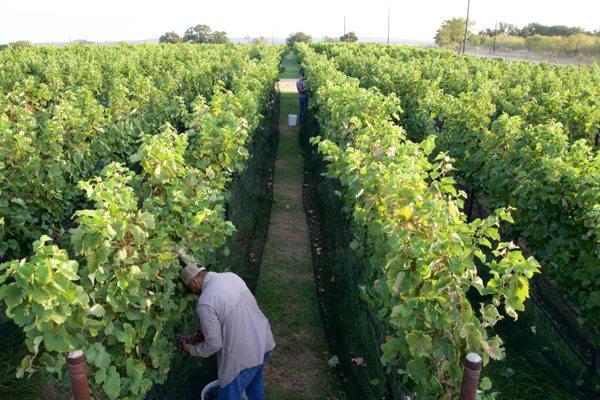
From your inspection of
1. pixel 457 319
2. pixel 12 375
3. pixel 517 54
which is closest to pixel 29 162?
pixel 12 375

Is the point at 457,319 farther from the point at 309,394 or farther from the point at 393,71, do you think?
the point at 393,71

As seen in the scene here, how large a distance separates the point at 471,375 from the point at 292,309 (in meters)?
3.94

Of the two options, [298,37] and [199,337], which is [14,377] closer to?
[199,337]

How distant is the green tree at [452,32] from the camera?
212 feet

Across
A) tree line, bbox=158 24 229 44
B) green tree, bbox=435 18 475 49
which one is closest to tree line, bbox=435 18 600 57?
green tree, bbox=435 18 475 49

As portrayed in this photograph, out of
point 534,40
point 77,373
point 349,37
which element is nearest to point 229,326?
point 77,373

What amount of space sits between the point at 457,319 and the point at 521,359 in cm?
290

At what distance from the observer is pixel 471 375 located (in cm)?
232

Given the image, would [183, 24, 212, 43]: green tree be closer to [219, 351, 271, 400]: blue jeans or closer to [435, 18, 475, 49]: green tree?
[435, 18, 475, 49]: green tree

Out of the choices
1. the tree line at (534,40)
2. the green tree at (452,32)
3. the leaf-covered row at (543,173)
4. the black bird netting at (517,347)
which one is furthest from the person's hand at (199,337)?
the green tree at (452,32)

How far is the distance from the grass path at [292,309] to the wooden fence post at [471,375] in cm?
254

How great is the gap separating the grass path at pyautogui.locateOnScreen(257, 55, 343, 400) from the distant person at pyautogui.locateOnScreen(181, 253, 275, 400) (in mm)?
1230

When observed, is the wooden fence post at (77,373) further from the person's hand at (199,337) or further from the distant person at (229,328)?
the person's hand at (199,337)

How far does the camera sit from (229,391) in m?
3.73
